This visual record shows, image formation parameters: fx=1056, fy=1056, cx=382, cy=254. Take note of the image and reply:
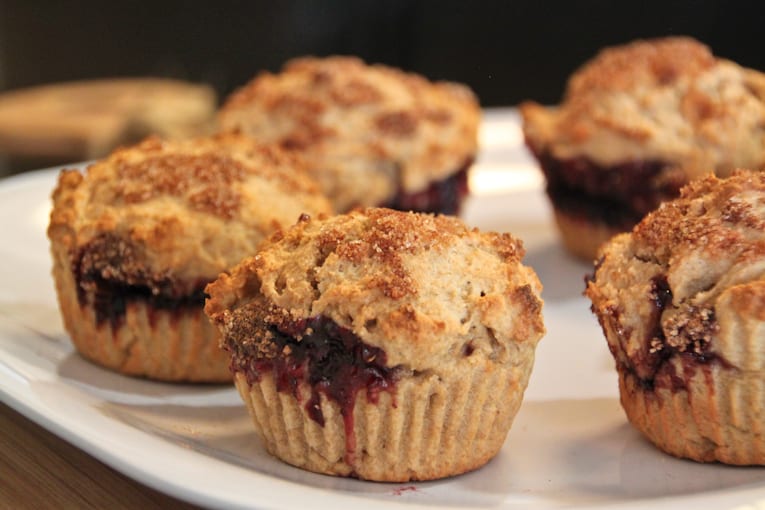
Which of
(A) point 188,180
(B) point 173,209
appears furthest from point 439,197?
(B) point 173,209

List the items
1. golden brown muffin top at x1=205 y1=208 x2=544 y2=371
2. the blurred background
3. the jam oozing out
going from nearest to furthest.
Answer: golden brown muffin top at x1=205 y1=208 x2=544 y2=371 < the jam oozing out < the blurred background

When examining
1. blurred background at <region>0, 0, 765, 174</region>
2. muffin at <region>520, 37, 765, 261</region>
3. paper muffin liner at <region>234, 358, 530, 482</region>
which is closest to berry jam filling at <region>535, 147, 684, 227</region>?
muffin at <region>520, 37, 765, 261</region>

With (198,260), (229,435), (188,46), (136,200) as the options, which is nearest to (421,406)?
(229,435)

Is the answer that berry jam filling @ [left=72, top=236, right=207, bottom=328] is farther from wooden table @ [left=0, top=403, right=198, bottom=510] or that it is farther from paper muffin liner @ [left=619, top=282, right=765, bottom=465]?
paper muffin liner @ [left=619, top=282, right=765, bottom=465]

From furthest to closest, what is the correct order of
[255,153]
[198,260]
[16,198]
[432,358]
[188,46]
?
1. [188,46]
2. [16,198]
3. [255,153]
4. [198,260]
5. [432,358]

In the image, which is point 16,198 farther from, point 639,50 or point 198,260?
point 639,50
